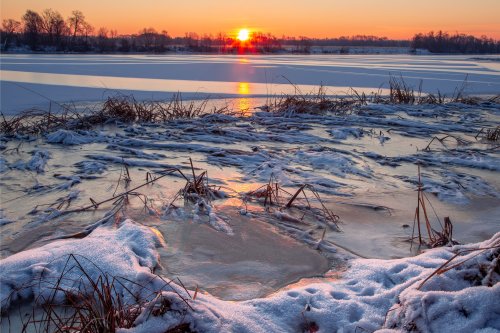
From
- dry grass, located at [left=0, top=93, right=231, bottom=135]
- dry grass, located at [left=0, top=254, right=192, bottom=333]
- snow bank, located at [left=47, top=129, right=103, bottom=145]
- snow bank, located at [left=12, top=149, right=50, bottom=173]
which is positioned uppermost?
dry grass, located at [left=0, top=93, right=231, bottom=135]

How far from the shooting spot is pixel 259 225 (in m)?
2.73

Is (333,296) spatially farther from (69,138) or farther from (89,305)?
(69,138)

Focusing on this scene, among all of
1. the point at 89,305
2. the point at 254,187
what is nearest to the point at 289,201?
the point at 254,187

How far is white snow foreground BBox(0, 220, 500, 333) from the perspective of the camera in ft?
5.02

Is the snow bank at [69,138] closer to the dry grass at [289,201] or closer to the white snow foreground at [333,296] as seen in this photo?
the dry grass at [289,201]

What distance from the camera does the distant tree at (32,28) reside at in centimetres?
3531

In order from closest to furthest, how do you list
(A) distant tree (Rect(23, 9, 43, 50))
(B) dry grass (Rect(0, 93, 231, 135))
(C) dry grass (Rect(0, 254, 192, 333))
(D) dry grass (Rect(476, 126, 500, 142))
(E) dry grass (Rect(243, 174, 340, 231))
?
(C) dry grass (Rect(0, 254, 192, 333)) → (E) dry grass (Rect(243, 174, 340, 231)) → (B) dry grass (Rect(0, 93, 231, 135)) → (D) dry grass (Rect(476, 126, 500, 142)) → (A) distant tree (Rect(23, 9, 43, 50))

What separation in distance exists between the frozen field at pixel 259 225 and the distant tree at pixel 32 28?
114 ft

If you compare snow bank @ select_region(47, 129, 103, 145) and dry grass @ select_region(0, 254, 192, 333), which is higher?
snow bank @ select_region(47, 129, 103, 145)

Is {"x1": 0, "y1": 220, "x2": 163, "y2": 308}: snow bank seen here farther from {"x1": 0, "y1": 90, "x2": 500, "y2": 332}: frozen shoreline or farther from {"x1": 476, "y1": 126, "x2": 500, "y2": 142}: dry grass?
{"x1": 476, "y1": 126, "x2": 500, "y2": 142}: dry grass

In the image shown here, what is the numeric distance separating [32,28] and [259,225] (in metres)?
41.1

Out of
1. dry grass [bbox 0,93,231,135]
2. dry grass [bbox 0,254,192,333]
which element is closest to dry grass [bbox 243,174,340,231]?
dry grass [bbox 0,254,192,333]

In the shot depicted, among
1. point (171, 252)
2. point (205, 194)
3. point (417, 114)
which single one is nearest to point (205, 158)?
point (205, 194)

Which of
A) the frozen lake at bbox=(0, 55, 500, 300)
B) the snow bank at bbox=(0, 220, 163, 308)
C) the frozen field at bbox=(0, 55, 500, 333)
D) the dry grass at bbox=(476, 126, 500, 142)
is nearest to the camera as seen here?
the frozen field at bbox=(0, 55, 500, 333)
